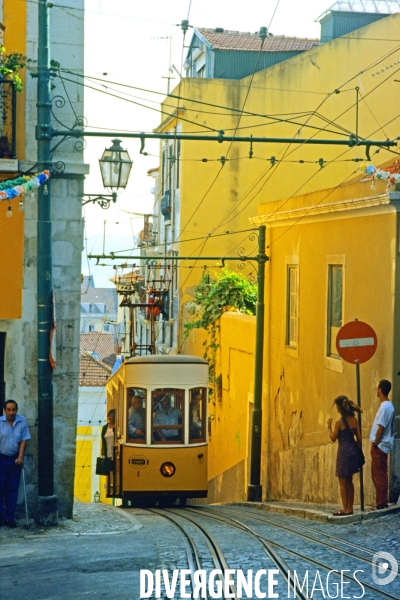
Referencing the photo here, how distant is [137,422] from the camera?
18.0 m

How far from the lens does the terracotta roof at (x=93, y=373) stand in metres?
51.7

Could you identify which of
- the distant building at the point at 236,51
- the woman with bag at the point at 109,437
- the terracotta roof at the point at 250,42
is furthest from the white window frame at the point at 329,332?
the terracotta roof at the point at 250,42

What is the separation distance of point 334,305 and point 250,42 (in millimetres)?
19104

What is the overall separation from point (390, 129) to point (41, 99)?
18.7 metres

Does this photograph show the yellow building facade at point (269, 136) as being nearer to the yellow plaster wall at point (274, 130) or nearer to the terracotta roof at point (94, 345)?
the yellow plaster wall at point (274, 130)

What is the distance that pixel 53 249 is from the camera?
13594 millimetres

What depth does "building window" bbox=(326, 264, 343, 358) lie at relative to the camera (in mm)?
16312

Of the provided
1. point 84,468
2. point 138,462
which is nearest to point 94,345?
point 84,468

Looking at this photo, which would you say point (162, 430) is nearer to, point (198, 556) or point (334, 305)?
point (334, 305)

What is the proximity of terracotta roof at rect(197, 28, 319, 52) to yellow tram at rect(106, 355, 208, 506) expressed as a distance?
17.2 m

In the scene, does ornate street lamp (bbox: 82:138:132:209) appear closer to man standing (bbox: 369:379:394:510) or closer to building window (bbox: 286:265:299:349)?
man standing (bbox: 369:379:394:510)

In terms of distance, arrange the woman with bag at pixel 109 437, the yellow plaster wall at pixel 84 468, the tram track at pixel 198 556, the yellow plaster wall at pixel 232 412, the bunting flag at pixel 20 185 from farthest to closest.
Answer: the yellow plaster wall at pixel 84 468, the yellow plaster wall at pixel 232 412, the woman with bag at pixel 109 437, the bunting flag at pixel 20 185, the tram track at pixel 198 556

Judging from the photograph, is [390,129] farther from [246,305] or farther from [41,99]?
[41,99]

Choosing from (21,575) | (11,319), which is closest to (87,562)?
(21,575)
